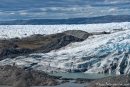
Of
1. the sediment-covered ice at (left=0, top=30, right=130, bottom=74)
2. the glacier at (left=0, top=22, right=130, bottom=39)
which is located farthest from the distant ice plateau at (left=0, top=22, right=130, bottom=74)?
the glacier at (left=0, top=22, right=130, bottom=39)

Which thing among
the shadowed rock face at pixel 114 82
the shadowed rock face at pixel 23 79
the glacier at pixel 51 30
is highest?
the shadowed rock face at pixel 114 82

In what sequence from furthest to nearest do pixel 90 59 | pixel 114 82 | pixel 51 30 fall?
pixel 51 30 → pixel 90 59 → pixel 114 82

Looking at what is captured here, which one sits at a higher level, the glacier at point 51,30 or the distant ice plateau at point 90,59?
the distant ice plateau at point 90,59

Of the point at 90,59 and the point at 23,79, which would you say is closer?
the point at 23,79

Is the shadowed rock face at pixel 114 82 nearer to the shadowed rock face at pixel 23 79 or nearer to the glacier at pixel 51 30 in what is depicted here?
the shadowed rock face at pixel 23 79

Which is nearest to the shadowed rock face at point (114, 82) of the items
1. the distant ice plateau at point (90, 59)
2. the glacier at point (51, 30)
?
the distant ice plateau at point (90, 59)

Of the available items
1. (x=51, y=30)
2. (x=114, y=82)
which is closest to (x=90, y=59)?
(x=114, y=82)

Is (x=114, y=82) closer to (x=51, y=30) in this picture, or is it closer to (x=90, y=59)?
(x=90, y=59)

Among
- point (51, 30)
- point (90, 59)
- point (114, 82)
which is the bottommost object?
point (51, 30)

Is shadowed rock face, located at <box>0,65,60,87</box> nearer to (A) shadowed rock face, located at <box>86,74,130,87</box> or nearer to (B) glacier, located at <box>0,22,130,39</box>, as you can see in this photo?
(A) shadowed rock face, located at <box>86,74,130,87</box>
